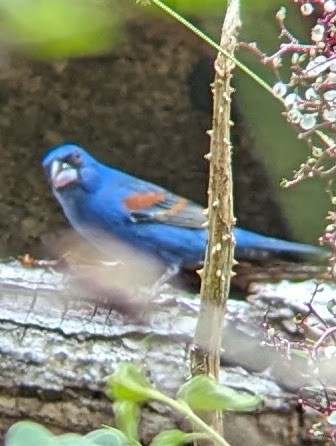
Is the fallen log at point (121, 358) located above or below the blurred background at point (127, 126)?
below

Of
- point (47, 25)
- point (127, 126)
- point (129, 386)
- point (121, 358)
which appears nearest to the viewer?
point (47, 25)

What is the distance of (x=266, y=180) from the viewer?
110 centimetres

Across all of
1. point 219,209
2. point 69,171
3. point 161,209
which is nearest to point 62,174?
point 69,171

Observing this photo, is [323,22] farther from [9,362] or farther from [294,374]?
[9,362]

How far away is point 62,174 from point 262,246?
25cm

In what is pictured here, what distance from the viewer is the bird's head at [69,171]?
3.40 feet

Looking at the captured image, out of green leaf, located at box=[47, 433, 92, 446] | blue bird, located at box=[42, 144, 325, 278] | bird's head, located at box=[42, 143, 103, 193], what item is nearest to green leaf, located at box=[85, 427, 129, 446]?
green leaf, located at box=[47, 433, 92, 446]

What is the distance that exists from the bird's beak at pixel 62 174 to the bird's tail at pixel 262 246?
0.21m

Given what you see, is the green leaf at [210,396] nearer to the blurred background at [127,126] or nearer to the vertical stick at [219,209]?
the vertical stick at [219,209]

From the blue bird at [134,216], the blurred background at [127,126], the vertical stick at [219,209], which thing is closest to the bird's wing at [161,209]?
the blue bird at [134,216]

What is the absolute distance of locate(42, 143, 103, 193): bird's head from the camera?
1036 millimetres

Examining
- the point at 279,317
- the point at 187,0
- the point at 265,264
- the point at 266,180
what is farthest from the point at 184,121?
the point at 187,0

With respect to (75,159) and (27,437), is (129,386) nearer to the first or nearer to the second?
(27,437)

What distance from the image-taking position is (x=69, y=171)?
1.04 meters
